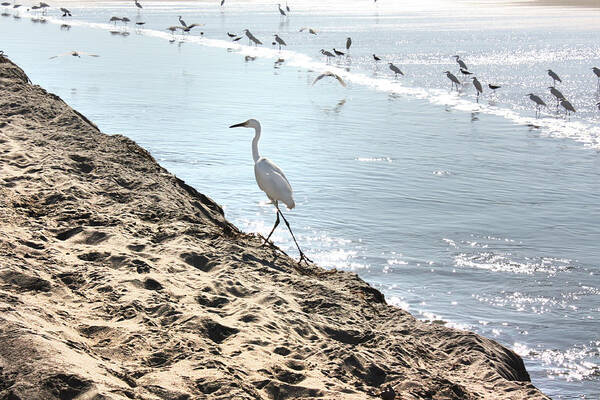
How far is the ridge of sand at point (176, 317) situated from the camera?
4051 mm

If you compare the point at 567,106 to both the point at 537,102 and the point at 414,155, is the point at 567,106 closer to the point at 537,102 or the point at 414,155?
the point at 537,102

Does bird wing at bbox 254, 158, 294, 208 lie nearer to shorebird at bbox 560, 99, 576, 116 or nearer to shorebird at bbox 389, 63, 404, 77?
shorebird at bbox 560, 99, 576, 116

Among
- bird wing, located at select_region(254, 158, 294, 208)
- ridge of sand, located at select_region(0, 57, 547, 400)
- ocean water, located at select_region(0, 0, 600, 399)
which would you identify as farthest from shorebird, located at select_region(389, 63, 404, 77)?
ridge of sand, located at select_region(0, 57, 547, 400)

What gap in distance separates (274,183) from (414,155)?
600 cm

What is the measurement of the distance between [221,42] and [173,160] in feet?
77.5

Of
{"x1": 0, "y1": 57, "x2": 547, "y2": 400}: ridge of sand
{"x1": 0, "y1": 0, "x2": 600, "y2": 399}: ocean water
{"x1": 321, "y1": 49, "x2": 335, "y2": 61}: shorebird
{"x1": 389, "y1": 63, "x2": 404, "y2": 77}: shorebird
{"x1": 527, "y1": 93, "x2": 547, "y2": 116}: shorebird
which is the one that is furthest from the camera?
{"x1": 321, "y1": 49, "x2": 335, "y2": 61}: shorebird

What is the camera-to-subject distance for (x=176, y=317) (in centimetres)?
492

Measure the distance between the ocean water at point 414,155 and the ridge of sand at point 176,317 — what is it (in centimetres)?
127

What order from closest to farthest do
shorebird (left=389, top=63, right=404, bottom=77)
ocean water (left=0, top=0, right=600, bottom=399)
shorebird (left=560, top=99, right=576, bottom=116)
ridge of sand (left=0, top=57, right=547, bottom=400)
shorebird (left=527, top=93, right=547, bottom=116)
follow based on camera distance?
ridge of sand (left=0, top=57, right=547, bottom=400), ocean water (left=0, top=0, right=600, bottom=399), shorebird (left=560, top=99, right=576, bottom=116), shorebird (left=527, top=93, right=547, bottom=116), shorebird (left=389, top=63, right=404, bottom=77)

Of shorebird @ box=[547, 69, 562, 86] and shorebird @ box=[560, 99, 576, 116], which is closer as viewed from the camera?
shorebird @ box=[560, 99, 576, 116]

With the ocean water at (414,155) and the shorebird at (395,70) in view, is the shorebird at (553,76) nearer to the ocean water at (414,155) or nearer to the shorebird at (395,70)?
the ocean water at (414,155)

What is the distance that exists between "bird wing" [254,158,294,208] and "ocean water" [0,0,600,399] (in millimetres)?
721

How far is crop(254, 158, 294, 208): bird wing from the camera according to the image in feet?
25.7

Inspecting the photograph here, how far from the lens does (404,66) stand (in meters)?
25.9
